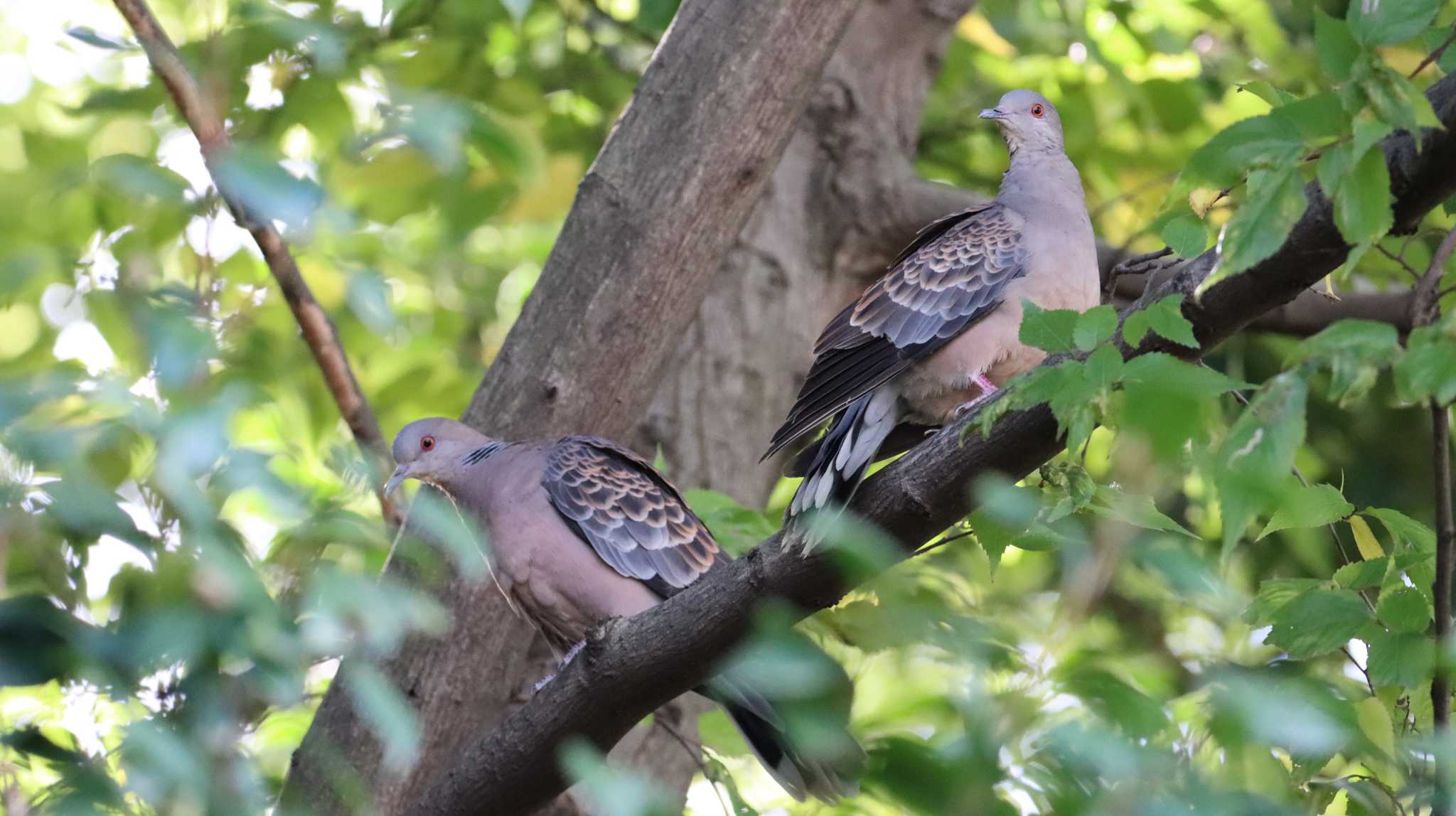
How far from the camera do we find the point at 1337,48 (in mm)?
1883

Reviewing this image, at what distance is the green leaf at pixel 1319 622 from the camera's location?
2453mm

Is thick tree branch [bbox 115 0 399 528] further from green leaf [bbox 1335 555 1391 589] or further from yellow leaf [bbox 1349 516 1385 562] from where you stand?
yellow leaf [bbox 1349 516 1385 562]

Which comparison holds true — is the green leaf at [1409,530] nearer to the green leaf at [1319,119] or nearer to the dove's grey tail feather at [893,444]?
the green leaf at [1319,119]

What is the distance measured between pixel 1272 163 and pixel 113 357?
1.94 m

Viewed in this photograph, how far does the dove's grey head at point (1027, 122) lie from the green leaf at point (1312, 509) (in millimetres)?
2095

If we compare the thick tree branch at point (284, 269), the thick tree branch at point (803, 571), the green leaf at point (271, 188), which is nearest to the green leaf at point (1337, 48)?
the thick tree branch at point (803, 571)

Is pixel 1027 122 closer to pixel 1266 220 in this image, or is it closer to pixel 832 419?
pixel 832 419

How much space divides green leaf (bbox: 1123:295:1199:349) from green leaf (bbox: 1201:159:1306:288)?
0.65ft

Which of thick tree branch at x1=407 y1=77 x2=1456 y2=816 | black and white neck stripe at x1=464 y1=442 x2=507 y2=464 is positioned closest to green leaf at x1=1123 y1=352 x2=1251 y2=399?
thick tree branch at x1=407 y1=77 x2=1456 y2=816

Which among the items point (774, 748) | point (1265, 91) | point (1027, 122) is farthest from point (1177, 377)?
point (1027, 122)

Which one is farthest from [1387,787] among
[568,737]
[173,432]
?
[173,432]

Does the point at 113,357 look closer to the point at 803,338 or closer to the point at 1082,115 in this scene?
the point at 803,338

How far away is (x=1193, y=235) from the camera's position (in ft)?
7.58

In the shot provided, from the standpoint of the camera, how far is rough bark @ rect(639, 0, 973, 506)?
4758 mm
